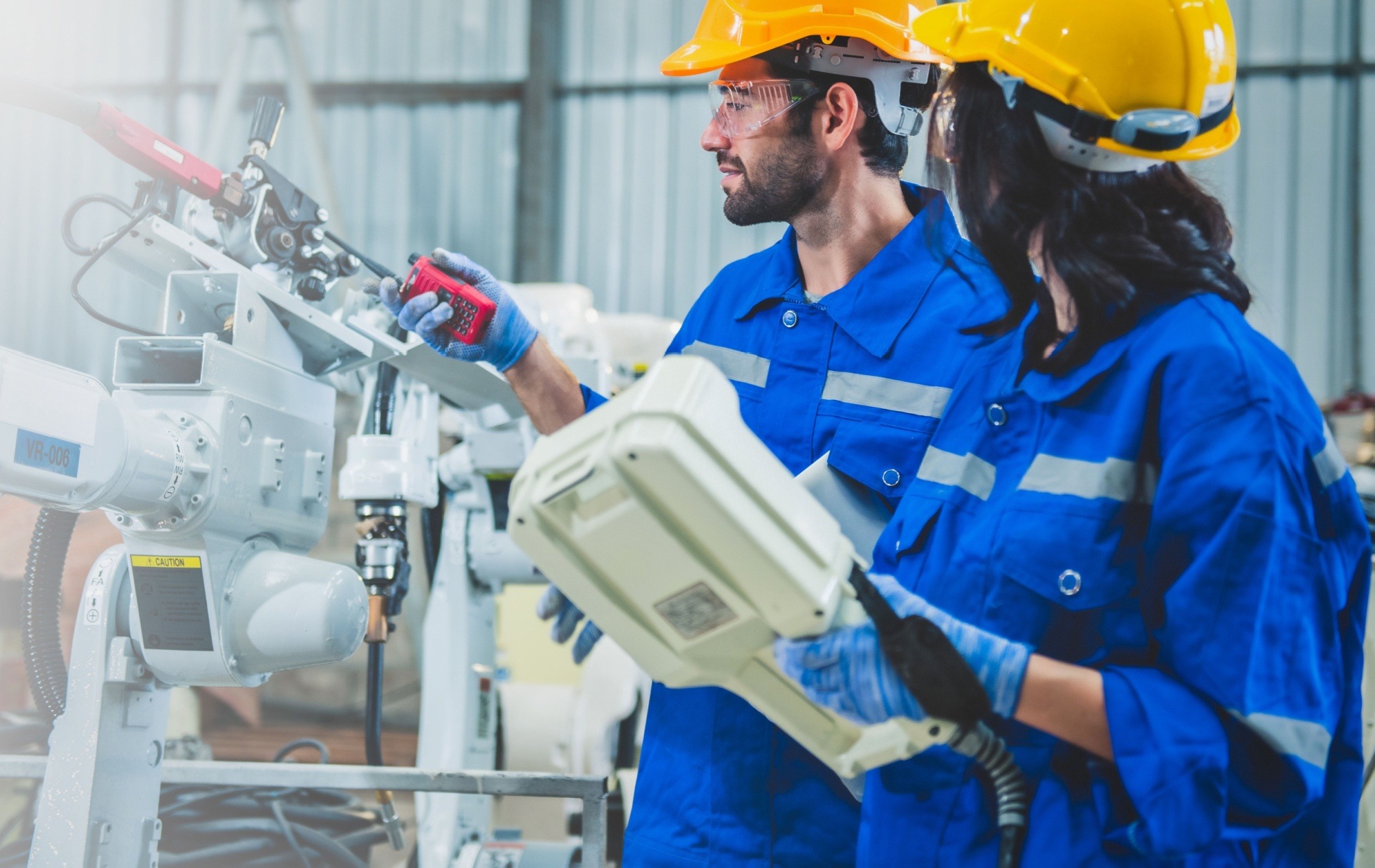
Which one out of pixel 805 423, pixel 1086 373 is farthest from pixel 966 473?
pixel 805 423

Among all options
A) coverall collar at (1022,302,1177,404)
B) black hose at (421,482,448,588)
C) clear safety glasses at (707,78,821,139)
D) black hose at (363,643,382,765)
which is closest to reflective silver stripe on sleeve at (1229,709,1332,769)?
coverall collar at (1022,302,1177,404)

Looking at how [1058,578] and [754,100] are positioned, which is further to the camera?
[754,100]

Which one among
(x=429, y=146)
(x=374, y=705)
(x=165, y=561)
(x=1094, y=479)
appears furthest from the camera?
(x=429, y=146)

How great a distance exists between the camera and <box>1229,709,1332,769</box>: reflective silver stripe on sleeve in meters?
0.82

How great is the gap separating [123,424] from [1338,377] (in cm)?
639

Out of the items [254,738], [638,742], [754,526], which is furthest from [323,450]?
[254,738]

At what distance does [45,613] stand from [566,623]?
130 centimetres

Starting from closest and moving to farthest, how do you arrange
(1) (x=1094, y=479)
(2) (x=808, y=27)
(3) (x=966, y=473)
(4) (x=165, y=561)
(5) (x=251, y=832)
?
(1) (x=1094, y=479) < (3) (x=966, y=473) < (4) (x=165, y=561) < (2) (x=808, y=27) < (5) (x=251, y=832)

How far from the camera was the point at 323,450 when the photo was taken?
1724mm

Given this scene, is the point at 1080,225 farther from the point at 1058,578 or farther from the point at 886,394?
the point at 886,394

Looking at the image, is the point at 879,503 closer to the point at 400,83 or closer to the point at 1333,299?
the point at 1333,299

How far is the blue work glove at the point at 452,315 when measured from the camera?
164 centimetres

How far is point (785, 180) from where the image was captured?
1691 mm

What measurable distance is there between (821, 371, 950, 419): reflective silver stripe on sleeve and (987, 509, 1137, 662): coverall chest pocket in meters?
0.52
